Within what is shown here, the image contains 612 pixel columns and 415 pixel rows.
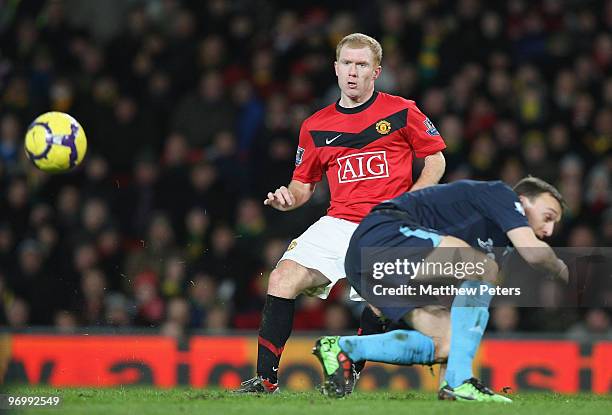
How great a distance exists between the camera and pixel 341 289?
33.7 feet

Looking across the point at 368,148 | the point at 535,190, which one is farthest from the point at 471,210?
the point at 368,148

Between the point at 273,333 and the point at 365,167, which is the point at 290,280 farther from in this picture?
the point at 365,167

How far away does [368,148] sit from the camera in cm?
667

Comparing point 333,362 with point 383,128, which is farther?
point 383,128

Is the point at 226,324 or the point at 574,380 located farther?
the point at 226,324

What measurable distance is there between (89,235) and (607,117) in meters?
4.99

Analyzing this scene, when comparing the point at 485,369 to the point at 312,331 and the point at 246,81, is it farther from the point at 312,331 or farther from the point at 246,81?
the point at 246,81

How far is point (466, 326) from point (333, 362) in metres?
0.69

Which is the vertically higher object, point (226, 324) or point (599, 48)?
point (599, 48)

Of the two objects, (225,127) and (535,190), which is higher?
(225,127)

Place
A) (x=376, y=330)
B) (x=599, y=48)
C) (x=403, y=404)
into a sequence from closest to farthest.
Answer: (x=403, y=404) < (x=376, y=330) < (x=599, y=48)

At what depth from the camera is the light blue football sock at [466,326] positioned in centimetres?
543

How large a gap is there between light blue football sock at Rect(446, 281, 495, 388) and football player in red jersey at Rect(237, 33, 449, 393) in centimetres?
114

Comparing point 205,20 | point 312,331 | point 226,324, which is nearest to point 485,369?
point 312,331
